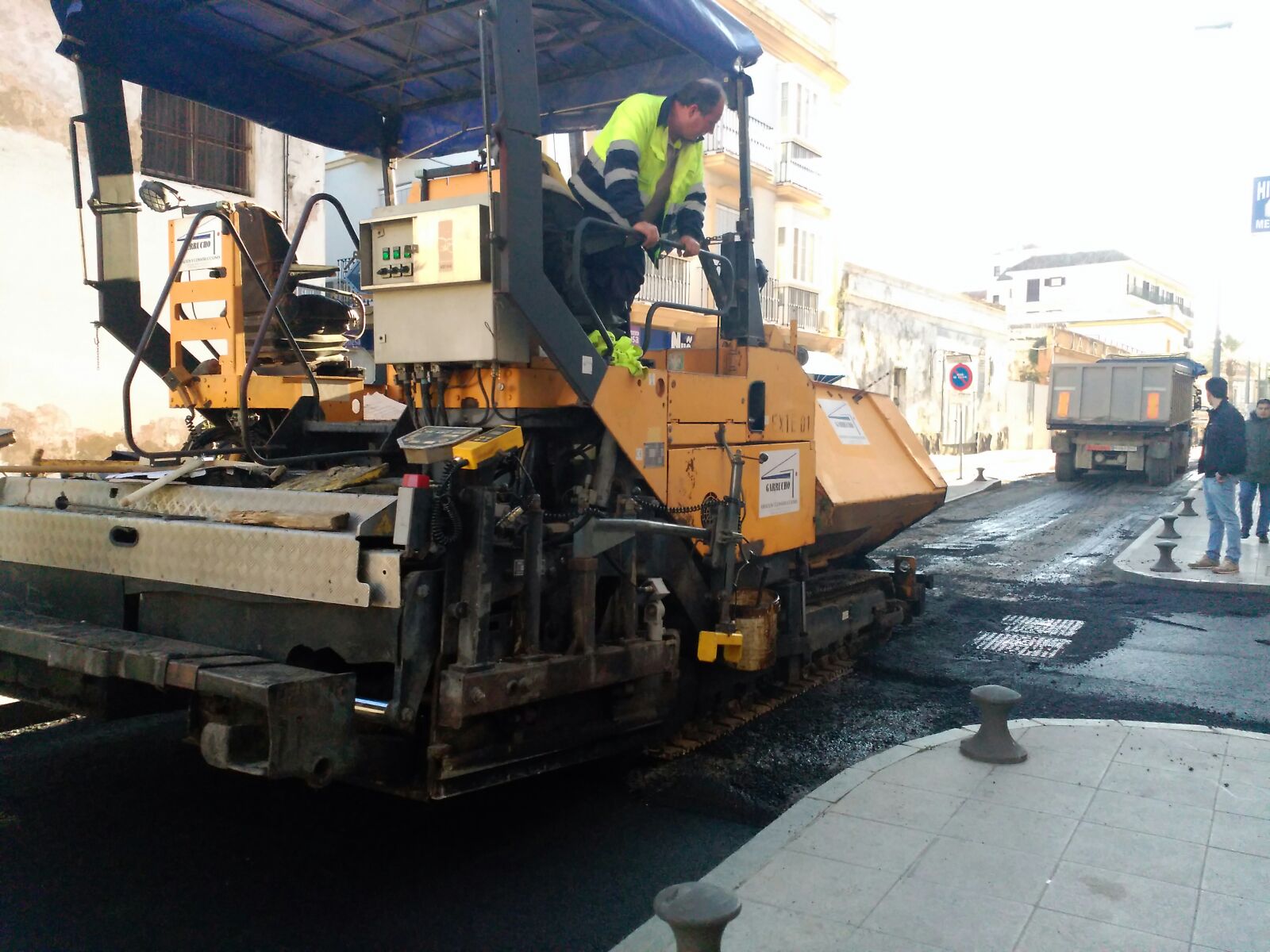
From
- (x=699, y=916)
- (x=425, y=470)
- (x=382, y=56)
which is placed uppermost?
(x=382, y=56)

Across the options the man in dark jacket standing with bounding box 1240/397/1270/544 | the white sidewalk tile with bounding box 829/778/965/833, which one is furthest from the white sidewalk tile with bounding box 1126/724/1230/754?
the man in dark jacket standing with bounding box 1240/397/1270/544

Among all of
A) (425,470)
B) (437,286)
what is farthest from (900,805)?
(437,286)

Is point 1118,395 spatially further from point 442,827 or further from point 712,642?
point 442,827

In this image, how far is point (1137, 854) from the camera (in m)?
3.70

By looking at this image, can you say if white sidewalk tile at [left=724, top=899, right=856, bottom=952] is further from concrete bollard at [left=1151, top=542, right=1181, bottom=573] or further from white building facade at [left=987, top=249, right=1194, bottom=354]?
white building facade at [left=987, top=249, right=1194, bottom=354]

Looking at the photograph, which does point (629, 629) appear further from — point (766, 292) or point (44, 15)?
point (766, 292)

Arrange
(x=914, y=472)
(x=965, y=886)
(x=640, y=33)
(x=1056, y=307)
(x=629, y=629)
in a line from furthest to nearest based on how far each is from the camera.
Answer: (x=1056, y=307)
(x=914, y=472)
(x=640, y=33)
(x=629, y=629)
(x=965, y=886)

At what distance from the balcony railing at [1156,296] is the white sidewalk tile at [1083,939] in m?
72.6

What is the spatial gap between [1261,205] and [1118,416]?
641 cm

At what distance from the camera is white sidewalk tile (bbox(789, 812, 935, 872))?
3.65 m

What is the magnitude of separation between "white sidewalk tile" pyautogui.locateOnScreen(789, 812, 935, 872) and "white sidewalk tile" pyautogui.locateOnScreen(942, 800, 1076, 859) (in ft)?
0.56

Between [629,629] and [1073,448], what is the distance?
793 inches

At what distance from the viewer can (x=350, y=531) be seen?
→ 3232 millimetres

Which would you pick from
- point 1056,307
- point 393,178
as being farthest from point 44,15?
point 1056,307
